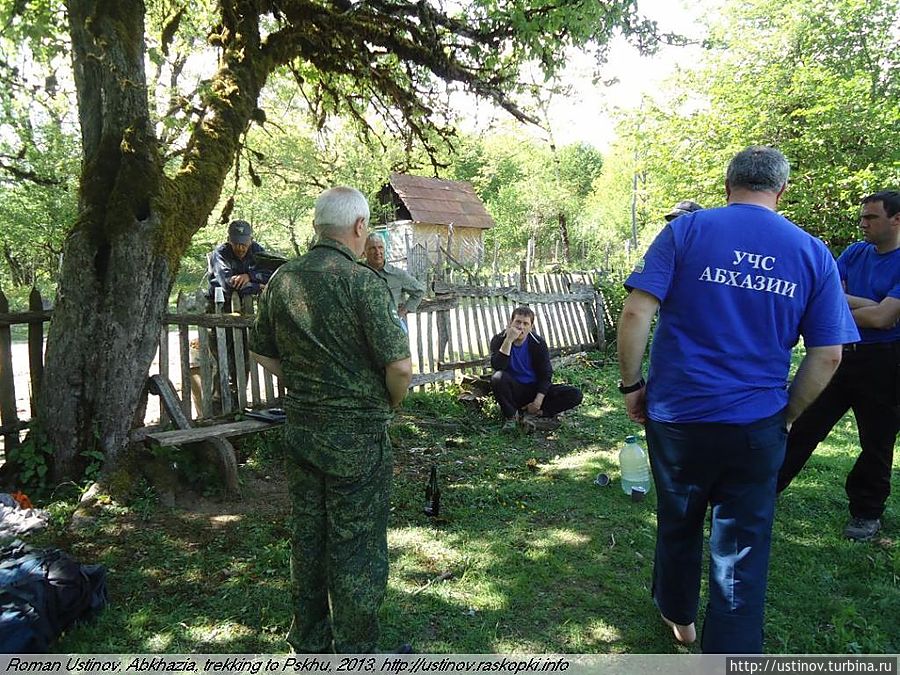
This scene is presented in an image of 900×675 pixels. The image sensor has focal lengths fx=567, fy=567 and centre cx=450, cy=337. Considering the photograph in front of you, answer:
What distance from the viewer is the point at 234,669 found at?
8.57ft

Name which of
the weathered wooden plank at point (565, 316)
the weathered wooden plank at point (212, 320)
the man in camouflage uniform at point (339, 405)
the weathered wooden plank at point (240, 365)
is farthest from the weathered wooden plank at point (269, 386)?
the weathered wooden plank at point (565, 316)

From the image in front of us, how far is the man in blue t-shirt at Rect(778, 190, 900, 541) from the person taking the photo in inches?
136

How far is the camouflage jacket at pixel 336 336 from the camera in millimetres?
2258

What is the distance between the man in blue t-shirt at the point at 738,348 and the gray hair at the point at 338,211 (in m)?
1.18

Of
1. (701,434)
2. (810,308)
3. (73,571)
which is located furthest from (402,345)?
(73,571)

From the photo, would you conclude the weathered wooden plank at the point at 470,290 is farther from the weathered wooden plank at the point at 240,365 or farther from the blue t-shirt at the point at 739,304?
the blue t-shirt at the point at 739,304

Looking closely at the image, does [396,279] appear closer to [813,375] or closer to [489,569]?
[489,569]

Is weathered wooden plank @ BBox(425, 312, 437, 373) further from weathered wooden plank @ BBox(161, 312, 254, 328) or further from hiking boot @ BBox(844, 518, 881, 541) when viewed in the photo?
hiking boot @ BBox(844, 518, 881, 541)

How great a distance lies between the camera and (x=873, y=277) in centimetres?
354

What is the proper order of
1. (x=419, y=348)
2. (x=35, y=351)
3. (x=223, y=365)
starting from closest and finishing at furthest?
(x=35, y=351), (x=223, y=365), (x=419, y=348)

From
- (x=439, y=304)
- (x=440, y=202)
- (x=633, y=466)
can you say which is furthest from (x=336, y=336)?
(x=440, y=202)

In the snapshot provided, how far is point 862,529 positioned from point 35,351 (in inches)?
246

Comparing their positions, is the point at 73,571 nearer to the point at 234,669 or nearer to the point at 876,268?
the point at 234,669

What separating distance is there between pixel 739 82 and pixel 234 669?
13960 millimetres
